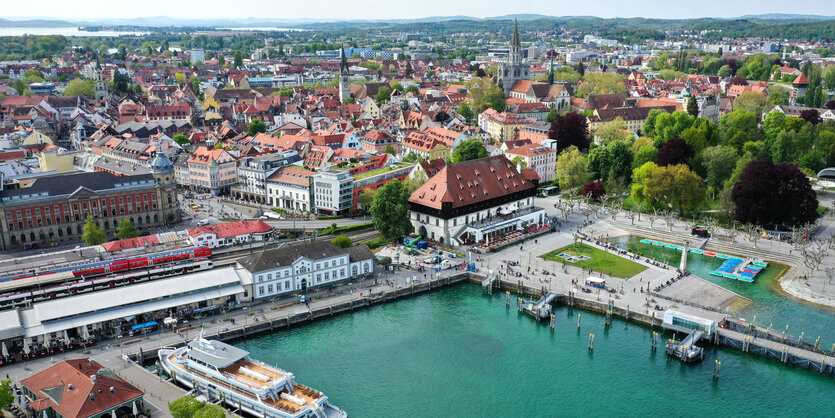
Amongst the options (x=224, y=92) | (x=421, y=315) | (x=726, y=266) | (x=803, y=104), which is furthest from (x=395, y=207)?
(x=803, y=104)

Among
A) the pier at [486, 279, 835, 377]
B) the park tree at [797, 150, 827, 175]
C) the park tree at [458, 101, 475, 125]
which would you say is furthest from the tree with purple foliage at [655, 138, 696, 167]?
the park tree at [458, 101, 475, 125]

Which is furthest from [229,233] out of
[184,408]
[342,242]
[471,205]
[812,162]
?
[812,162]

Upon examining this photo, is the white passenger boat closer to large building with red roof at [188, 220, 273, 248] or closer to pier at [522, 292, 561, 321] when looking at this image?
pier at [522, 292, 561, 321]

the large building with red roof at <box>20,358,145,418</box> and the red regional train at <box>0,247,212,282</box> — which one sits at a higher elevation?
the red regional train at <box>0,247,212,282</box>

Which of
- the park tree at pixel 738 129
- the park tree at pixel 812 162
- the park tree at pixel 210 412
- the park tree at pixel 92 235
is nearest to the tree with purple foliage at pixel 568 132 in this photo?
the park tree at pixel 738 129

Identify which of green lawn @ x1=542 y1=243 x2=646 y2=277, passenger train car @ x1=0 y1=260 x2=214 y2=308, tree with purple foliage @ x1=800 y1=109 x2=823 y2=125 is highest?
tree with purple foliage @ x1=800 y1=109 x2=823 y2=125

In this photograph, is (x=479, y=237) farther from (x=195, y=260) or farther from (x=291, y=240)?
(x=195, y=260)

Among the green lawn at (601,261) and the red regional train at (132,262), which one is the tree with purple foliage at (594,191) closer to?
the green lawn at (601,261)

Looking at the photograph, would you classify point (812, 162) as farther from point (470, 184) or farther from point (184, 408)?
point (184, 408)
